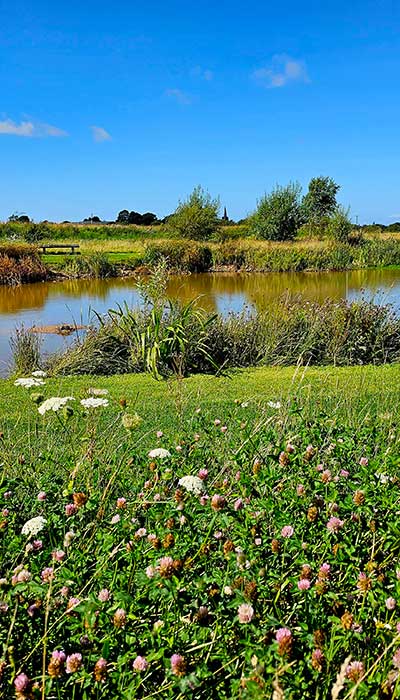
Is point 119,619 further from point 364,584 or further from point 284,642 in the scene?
point 364,584

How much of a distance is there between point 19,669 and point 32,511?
74 centimetres

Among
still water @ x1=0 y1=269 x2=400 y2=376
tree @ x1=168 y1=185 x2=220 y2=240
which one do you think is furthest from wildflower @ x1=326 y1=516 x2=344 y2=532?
tree @ x1=168 y1=185 x2=220 y2=240

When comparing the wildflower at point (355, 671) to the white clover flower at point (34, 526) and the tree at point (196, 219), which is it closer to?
the white clover flower at point (34, 526)

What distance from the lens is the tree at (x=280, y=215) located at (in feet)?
131

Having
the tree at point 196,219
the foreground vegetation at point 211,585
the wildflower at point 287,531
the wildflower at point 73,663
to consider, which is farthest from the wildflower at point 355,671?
the tree at point 196,219

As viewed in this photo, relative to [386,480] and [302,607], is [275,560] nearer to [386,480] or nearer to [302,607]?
[302,607]

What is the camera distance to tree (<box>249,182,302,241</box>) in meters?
40.0

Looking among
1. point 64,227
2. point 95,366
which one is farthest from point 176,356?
point 64,227

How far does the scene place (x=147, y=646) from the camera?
1.46 metres

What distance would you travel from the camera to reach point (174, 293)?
1959 centimetres

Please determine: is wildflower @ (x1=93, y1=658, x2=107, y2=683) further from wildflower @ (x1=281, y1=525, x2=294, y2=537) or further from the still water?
the still water

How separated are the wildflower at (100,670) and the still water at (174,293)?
28.0 ft

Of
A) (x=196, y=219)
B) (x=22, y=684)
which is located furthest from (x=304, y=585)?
(x=196, y=219)

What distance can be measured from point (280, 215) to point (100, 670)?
40093mm
